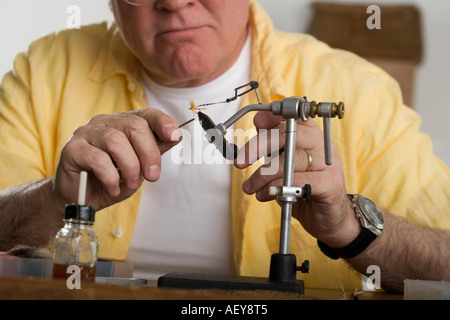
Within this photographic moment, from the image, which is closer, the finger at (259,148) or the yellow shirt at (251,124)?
the finger at (259,148)

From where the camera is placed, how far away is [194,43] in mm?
1401

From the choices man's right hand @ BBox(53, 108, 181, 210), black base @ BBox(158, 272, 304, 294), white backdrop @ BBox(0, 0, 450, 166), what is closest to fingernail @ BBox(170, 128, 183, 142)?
man's right hand @ BBox(53, 108, 181, 210)

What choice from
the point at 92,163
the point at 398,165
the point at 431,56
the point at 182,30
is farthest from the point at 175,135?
the point at 431,56

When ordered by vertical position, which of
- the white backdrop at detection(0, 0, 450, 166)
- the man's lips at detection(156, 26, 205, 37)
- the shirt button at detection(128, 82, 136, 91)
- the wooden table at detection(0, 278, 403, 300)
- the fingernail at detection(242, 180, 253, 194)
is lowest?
the wooden table at detection(0, 278, 403, 300)

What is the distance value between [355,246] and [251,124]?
1.51ft

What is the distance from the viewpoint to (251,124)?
1487 millimetres

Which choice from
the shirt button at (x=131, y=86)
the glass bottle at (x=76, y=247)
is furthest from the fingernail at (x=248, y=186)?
the shirt button at (x=131, y=86)

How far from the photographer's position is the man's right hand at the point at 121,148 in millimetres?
921

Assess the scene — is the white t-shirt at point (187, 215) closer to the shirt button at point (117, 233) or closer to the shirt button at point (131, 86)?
the shirt button at point (117, 233)

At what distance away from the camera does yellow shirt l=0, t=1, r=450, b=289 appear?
141 centimetres

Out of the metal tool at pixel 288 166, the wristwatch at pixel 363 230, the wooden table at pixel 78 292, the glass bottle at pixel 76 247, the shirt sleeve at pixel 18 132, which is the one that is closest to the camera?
the wooden table at pixel 78 292

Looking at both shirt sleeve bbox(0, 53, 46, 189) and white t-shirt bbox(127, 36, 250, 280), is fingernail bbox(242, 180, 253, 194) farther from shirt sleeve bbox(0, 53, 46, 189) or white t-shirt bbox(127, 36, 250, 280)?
shirt sleeve bbox(0, 53, 46, 189)

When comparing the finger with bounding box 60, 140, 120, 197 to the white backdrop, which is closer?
the finger with bounding box 60, 140, 120, 197

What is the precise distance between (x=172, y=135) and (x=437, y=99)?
2555mm
